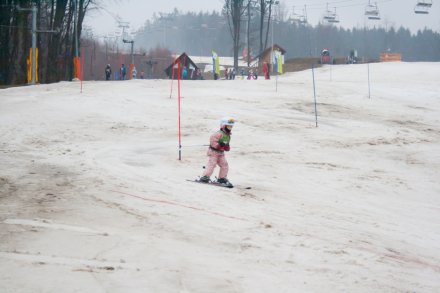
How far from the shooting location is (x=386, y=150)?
20.1 meters

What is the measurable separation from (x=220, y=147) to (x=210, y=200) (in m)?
1.77

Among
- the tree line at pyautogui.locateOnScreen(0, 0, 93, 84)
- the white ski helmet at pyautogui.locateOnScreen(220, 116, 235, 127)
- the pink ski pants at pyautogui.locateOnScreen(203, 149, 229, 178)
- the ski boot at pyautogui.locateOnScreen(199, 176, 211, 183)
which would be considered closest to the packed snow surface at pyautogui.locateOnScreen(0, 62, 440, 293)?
the ski boot at pyautogui.locateOnScreen(199, 176, 211, 183)

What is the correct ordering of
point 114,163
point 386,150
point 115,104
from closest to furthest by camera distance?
point 114,163
point 386,150
point 115,104

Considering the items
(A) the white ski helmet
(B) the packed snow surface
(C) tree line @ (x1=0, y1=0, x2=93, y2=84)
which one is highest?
(C) tree line @ (x1=0, y1=0, x2=93, y2=84)

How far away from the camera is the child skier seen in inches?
504

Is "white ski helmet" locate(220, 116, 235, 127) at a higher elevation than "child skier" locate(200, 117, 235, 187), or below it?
higher

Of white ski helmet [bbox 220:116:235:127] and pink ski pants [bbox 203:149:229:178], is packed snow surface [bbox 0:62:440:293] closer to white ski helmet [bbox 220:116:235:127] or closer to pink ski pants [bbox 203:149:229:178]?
pink ski pants [bbox 203:149:229:178]

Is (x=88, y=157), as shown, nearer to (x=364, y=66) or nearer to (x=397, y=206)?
(x=397, y=206)

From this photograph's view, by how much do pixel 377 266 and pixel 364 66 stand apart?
1887 inches

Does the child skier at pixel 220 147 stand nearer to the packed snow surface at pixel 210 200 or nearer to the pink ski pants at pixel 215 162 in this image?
the pink ski pants at pixel 215 162

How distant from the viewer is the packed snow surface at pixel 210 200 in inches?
286

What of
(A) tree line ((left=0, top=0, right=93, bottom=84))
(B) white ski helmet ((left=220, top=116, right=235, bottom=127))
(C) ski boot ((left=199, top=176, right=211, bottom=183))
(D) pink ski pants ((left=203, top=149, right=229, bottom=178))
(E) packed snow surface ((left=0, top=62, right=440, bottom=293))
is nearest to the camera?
(E) packed snow surface ((left=0, top=62, right=440, bottom=293))

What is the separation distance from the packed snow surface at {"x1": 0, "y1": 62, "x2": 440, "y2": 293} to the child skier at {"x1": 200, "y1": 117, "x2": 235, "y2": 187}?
19.3 inches

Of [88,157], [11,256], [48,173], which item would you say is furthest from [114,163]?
[11,256]
